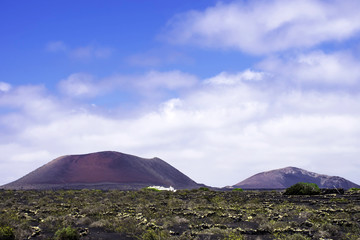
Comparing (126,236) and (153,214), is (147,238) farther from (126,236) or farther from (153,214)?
(153,214)

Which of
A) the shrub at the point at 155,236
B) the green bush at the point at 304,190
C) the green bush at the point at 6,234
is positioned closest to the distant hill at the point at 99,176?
the green bush at the point at 304,190

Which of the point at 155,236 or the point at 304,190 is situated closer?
the point at 155,236

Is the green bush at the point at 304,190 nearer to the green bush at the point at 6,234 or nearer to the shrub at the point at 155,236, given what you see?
the shrub at the point at 155,236

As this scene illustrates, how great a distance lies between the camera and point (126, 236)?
15727mm

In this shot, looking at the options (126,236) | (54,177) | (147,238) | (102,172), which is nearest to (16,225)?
(126,236)

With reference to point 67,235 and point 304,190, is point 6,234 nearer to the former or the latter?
point 67,235

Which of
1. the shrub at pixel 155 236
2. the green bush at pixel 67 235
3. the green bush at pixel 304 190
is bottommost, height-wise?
the shrub at pixel 155 236

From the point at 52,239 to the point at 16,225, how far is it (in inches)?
162

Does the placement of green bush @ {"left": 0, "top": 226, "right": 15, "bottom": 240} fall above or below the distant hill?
below

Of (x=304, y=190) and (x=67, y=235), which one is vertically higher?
(x=304, y=190)

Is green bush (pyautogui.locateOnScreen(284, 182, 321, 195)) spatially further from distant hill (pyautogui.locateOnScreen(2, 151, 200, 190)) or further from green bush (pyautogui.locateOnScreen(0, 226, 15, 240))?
distant hill (pyautogui.locateOnScreen(2, 151, 200, 190))

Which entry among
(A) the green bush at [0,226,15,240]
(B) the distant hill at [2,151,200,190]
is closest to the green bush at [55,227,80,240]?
(A) the green bush at [0,226,15,240]

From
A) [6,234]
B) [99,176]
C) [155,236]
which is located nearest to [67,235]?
[6,234]

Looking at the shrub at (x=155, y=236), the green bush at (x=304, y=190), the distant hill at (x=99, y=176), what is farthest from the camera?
the distant hill at (x=99, y=176)
